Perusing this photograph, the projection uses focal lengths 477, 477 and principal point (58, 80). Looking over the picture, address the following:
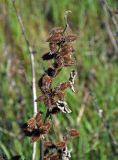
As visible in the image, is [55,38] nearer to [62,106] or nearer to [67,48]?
[67,48]

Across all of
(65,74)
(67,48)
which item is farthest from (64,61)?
(65,74)

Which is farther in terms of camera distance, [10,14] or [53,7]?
[53,7]

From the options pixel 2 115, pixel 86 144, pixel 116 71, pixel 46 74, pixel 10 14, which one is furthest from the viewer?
pixel 10 14

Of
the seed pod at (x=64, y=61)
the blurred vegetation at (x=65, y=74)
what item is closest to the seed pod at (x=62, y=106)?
the seed pod at (x=64, y=61)

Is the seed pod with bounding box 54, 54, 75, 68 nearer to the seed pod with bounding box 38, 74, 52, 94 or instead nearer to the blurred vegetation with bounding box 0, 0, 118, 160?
the seed pod with bounding box 38, 74, 52, 94

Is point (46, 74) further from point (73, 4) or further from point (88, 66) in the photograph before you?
point (73, 4)

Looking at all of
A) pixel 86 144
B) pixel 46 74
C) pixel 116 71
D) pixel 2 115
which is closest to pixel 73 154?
pixel 86 144

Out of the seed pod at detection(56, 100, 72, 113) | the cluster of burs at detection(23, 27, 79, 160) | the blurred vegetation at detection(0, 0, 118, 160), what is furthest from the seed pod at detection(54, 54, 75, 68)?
the blurred vegetation at detection(0, 0, 118, 160)

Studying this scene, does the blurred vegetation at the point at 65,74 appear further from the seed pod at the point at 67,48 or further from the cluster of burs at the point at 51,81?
the seed pod at the point at 67,48

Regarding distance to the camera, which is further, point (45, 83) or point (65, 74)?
point (65, 74)
